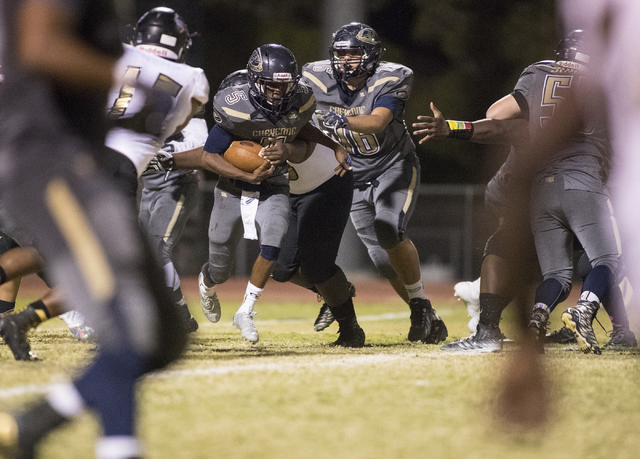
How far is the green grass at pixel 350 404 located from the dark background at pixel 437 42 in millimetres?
12987

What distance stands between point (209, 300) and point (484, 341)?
220 centimetres

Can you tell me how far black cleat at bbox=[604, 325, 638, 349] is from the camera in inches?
212

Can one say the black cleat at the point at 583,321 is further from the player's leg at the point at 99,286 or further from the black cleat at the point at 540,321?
the player's leg at the point at 99,286

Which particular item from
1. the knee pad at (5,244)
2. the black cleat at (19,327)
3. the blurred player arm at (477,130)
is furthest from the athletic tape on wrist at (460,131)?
the knee pad at (5,244)

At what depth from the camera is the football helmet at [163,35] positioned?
5152mm

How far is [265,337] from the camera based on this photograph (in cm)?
605

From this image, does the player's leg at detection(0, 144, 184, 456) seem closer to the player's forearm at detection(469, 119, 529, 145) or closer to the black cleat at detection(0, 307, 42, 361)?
the black cleat at detection(0, 307, 42, 361)

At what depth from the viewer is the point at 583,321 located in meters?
4.73

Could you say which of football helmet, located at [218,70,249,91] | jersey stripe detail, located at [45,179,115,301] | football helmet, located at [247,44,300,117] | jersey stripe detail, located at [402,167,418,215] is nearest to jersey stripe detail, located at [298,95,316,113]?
football helmet, located at [247,44,300,117]

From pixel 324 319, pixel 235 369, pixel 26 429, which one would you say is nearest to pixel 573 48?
pixel 324 319

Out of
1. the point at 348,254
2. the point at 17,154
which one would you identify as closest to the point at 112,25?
the point at 17,154

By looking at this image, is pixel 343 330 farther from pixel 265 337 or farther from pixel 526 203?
pixel 526 203

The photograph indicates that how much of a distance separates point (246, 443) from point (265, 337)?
356 cm

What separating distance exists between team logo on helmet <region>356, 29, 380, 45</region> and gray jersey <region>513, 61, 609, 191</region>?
1.26 meters
